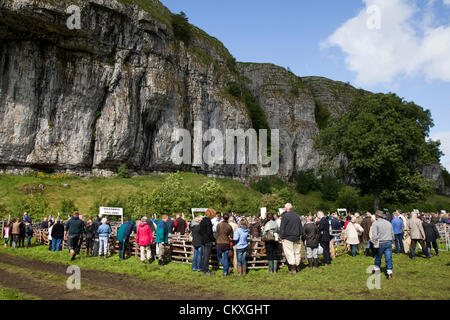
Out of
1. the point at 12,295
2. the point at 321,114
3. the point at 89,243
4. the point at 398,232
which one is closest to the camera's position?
the point at 12,295

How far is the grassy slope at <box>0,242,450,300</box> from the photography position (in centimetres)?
856

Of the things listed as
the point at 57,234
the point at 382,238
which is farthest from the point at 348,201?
the point at 57,234

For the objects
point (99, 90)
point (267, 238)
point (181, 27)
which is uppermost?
point (181, 27)

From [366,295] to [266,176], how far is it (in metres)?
57.4

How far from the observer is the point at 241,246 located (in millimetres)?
11469

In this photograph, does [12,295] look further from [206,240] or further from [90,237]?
[90,237]

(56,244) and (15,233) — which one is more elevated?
(15,233)

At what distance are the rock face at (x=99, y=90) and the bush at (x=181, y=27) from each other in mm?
1750

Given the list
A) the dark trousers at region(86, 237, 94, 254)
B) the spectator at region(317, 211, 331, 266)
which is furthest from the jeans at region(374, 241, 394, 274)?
the dark trousers at region(86, 237, 94, 254)

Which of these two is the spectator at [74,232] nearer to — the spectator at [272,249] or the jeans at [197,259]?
the jeans at [197,259]

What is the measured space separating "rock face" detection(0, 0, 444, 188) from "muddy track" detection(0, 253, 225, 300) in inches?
1350

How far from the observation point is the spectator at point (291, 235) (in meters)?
11.2

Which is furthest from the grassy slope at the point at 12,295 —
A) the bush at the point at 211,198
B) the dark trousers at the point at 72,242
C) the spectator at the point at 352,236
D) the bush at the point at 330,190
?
the bush at the point at 330,190

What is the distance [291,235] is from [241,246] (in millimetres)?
1794
